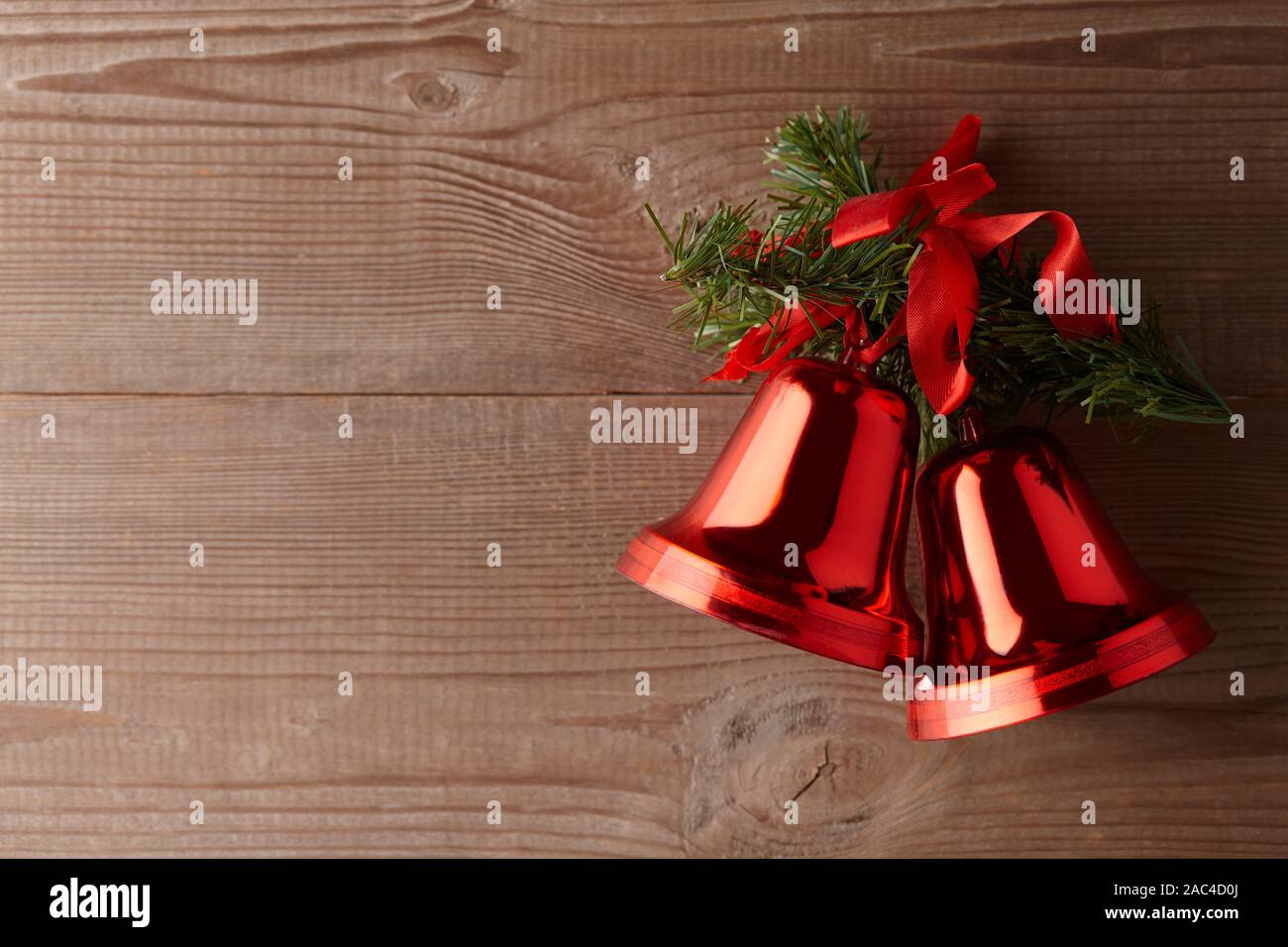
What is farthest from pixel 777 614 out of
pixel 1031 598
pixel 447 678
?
pixel 447 678

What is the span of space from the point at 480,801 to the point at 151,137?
0.61 m

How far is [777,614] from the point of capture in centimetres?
58

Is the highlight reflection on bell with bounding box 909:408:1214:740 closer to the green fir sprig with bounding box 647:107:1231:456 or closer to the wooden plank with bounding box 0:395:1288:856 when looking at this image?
the green fir sprig with bounding box 647:107:1231:456

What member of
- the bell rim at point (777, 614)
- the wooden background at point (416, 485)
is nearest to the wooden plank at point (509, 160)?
the wooden background at point (416, 485)

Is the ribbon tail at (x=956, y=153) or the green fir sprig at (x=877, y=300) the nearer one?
the green fir sprig at (x=877, y=300)

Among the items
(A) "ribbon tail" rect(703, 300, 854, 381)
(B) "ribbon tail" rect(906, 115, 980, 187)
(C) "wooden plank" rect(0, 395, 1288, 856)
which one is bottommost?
(C) "wooden plank" rect(0, 395, 1288, 856)

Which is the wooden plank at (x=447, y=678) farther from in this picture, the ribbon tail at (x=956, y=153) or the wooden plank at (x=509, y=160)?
the ribbon tail at (x=956, y=153)

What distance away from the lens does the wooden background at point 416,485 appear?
80 centimetres

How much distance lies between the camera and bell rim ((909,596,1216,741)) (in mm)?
608

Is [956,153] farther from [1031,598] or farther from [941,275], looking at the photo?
[1031,598]

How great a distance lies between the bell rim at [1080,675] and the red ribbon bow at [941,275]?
0.57 feet

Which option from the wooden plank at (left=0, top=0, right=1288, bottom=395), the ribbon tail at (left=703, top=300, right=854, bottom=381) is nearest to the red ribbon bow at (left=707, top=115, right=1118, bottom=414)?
the ribbon tail at (left=703, top=300, right=854, bottom=381)

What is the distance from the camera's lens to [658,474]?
0.80 m

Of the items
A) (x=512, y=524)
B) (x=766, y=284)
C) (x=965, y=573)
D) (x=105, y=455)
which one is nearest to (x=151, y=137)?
(x=105, y=455)
